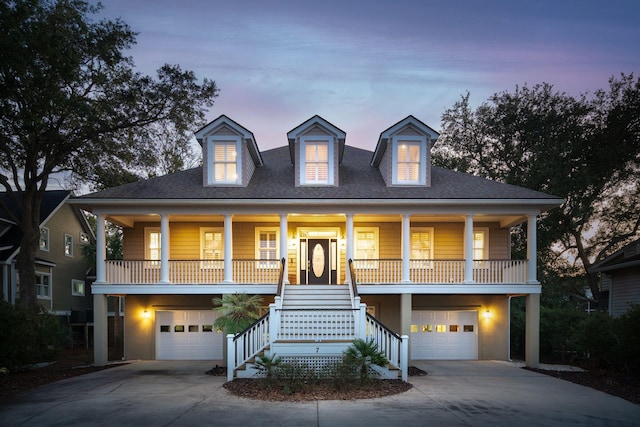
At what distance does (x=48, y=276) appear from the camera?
29719 millimetres

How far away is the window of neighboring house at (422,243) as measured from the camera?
2045cm

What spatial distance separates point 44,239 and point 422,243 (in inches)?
867

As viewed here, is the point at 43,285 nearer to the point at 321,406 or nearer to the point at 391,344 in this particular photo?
the point at 391,344

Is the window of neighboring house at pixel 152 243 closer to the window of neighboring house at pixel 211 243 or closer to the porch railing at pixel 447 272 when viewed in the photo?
the window of neighboring house at pixel 211 243

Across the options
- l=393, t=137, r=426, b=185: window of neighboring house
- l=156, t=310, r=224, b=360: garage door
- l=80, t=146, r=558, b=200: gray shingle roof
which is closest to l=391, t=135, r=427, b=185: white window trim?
l=393, t=137, r=426, b=185: window of neighboring house

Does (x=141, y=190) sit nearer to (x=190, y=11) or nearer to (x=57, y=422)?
(x=190, y=11)

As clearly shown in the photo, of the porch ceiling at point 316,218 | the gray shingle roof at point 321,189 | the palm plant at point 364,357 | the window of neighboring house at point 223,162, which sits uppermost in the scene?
the window of neighboring house at point 223,162

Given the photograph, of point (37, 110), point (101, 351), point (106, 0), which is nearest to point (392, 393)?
point (101, 351)

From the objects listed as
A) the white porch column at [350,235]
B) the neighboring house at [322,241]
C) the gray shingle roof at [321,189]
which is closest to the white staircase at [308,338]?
the neighboring house at [322,241]

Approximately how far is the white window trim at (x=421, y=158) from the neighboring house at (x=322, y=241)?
51 mm

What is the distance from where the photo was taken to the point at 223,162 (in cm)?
1898

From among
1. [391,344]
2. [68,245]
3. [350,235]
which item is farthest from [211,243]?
[68,245]

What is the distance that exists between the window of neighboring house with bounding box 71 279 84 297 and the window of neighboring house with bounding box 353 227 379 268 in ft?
69.9

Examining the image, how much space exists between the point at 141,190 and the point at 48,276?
15.4 m
